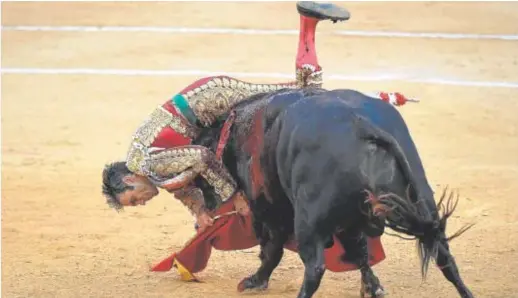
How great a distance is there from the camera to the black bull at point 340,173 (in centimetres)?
579

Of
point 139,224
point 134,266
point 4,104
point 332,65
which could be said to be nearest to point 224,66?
point 332,65

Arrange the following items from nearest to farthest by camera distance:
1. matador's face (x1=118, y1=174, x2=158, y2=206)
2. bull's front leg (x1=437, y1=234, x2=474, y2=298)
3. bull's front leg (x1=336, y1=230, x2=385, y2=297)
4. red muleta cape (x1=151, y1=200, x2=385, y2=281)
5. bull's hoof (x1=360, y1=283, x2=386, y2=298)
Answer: bull's front leg (x1=437, y1=234, x2=474, y2=298)
bull's front leg (x1=336, y1=230, x2=385, y2=297)
matador's face (x1=118, y1=174, x2=158, y2=206)
bull's hoof (x1=360, y1=283, x2=386, y2=298)
red muleta cape (x1=151, y1=200, x2=385, y2=281)

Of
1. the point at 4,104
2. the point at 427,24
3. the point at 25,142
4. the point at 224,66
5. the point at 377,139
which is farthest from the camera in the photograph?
the point at 427,24

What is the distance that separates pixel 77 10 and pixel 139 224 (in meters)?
8.33

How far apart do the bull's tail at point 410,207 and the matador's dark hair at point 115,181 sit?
1.73 m

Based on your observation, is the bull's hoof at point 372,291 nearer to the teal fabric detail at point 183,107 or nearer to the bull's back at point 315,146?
the bull's back at point 315,146

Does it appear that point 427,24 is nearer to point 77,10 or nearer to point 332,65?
point 332,65

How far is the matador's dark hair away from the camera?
279 inches

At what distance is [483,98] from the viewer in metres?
12.4

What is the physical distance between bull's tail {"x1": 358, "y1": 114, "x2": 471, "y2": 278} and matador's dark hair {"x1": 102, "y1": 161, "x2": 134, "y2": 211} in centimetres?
173

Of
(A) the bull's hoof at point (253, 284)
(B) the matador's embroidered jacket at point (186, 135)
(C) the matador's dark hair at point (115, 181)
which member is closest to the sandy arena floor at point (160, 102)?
(A) the bull's hoof at point (253, 284)

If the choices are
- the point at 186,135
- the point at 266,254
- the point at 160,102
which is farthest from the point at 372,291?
the point at 160,102

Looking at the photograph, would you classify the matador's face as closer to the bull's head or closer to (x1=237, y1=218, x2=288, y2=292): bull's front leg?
(x1=237, y1=218, x2=288, y2=292): bull's front leg

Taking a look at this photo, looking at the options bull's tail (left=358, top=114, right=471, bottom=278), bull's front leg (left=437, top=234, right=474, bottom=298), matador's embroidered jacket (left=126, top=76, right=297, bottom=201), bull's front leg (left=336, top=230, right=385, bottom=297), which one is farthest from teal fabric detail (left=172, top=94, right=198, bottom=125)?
bull's front leg (left=437, top=234, right=474, bottom=298)
